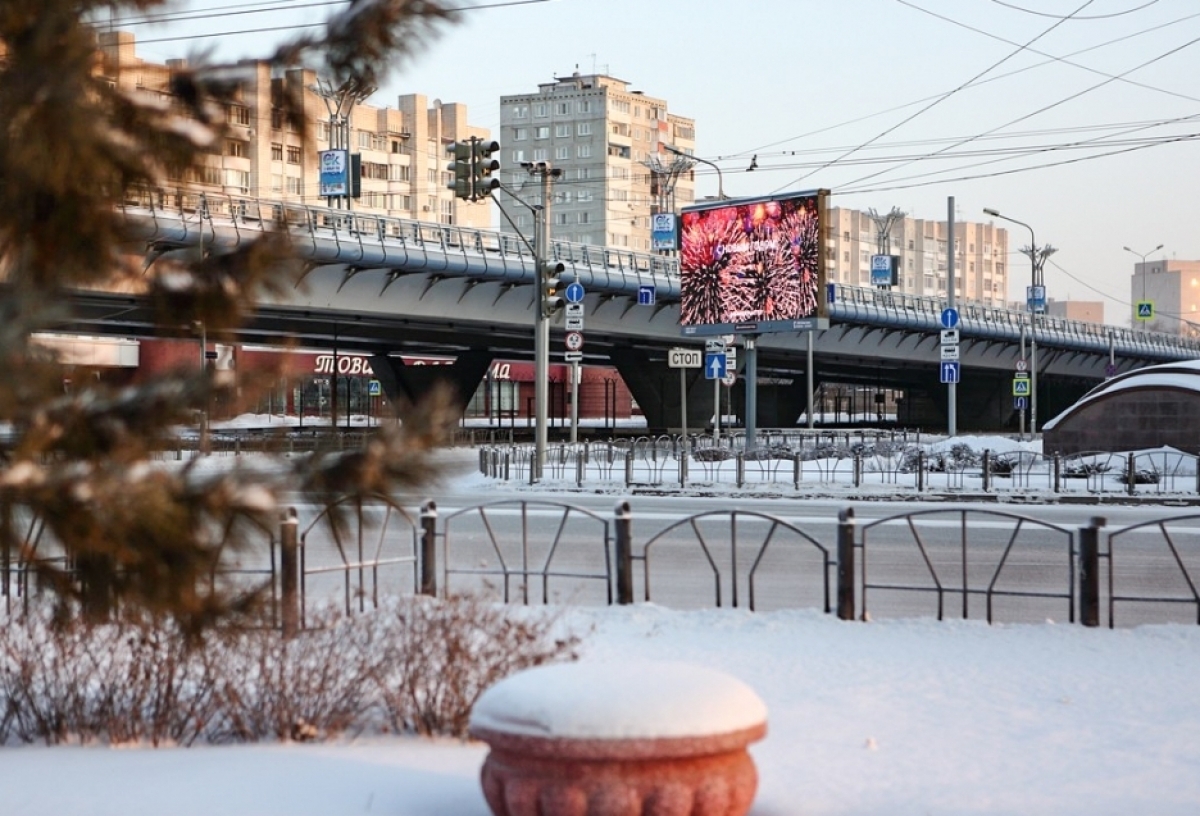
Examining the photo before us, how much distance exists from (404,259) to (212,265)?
3680 cm

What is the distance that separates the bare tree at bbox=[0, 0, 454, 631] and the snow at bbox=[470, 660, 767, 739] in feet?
5.06

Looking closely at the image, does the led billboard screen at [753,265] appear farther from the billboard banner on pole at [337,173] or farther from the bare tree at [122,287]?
the bare tree at [122,287]

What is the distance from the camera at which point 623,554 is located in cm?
1210

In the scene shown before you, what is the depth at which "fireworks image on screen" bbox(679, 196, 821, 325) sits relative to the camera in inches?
1490

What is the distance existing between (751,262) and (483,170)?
14539mm

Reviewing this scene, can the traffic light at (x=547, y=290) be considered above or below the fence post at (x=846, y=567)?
above

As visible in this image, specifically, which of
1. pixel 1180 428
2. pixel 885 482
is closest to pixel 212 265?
pixel 885 482

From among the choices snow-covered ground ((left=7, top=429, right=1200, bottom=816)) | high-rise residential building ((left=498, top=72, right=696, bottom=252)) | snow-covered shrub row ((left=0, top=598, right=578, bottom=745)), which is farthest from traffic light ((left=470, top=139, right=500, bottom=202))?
high-rise residential building ((left=498, top=72, right=696, bottom=252))

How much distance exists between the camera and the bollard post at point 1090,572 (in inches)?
440

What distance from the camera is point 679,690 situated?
5.63m

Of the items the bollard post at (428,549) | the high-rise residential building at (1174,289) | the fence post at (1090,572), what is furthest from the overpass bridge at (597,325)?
the high-rise residential building at (1174,289)

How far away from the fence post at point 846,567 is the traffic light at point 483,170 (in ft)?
50.0

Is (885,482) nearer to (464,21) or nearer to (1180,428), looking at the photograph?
(1180,428)

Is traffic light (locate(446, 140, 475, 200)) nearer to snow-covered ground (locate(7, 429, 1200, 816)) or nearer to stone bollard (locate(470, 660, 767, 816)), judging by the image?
snow-covered ground (locate(7, 429, 1200, 816))
